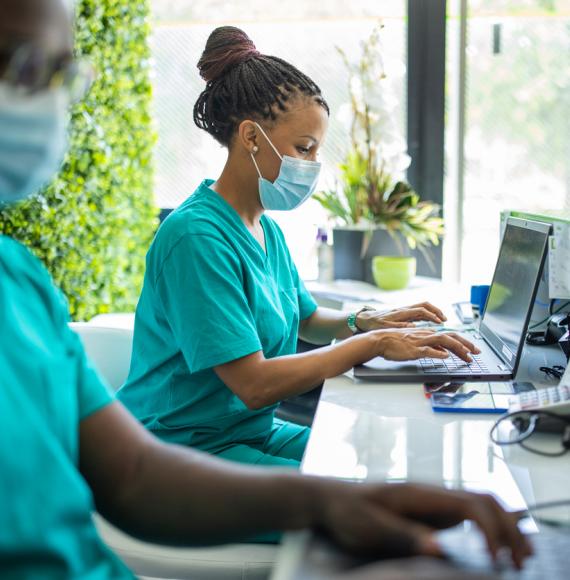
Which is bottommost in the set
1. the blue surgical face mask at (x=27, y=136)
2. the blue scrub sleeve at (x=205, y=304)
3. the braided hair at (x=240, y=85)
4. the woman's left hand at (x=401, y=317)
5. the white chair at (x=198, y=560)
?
the white chair at (x=198, y=560)

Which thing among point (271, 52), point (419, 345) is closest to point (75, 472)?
point (419, 345)

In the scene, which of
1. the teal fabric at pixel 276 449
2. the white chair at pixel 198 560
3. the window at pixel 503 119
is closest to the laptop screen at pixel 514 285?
the teal fabric at pixel 276 449

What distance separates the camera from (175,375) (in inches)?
55.4

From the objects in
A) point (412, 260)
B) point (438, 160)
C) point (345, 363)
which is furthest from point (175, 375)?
point (438, 160)

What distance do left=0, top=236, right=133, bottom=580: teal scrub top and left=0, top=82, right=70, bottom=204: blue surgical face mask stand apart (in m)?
0.09

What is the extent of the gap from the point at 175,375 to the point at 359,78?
153 centimetres

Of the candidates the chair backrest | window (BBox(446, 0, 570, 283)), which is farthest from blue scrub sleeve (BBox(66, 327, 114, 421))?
window (BBox(446, 0, 570, 283))

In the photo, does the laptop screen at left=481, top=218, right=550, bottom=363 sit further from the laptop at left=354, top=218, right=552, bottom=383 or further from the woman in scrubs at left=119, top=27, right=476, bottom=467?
the woman in scrubs at left=119, top=27, right=476, bottom=467

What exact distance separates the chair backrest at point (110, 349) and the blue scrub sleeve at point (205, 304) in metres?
0.39

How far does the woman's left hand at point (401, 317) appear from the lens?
1653mm

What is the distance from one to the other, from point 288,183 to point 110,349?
0.56 m

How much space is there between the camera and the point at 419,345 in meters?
1.39

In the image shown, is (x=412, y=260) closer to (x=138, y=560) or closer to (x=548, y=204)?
(x=548, y=204)

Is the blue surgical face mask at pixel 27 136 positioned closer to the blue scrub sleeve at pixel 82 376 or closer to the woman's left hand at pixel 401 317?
the blue scrub sleeve at pixel 82 376
